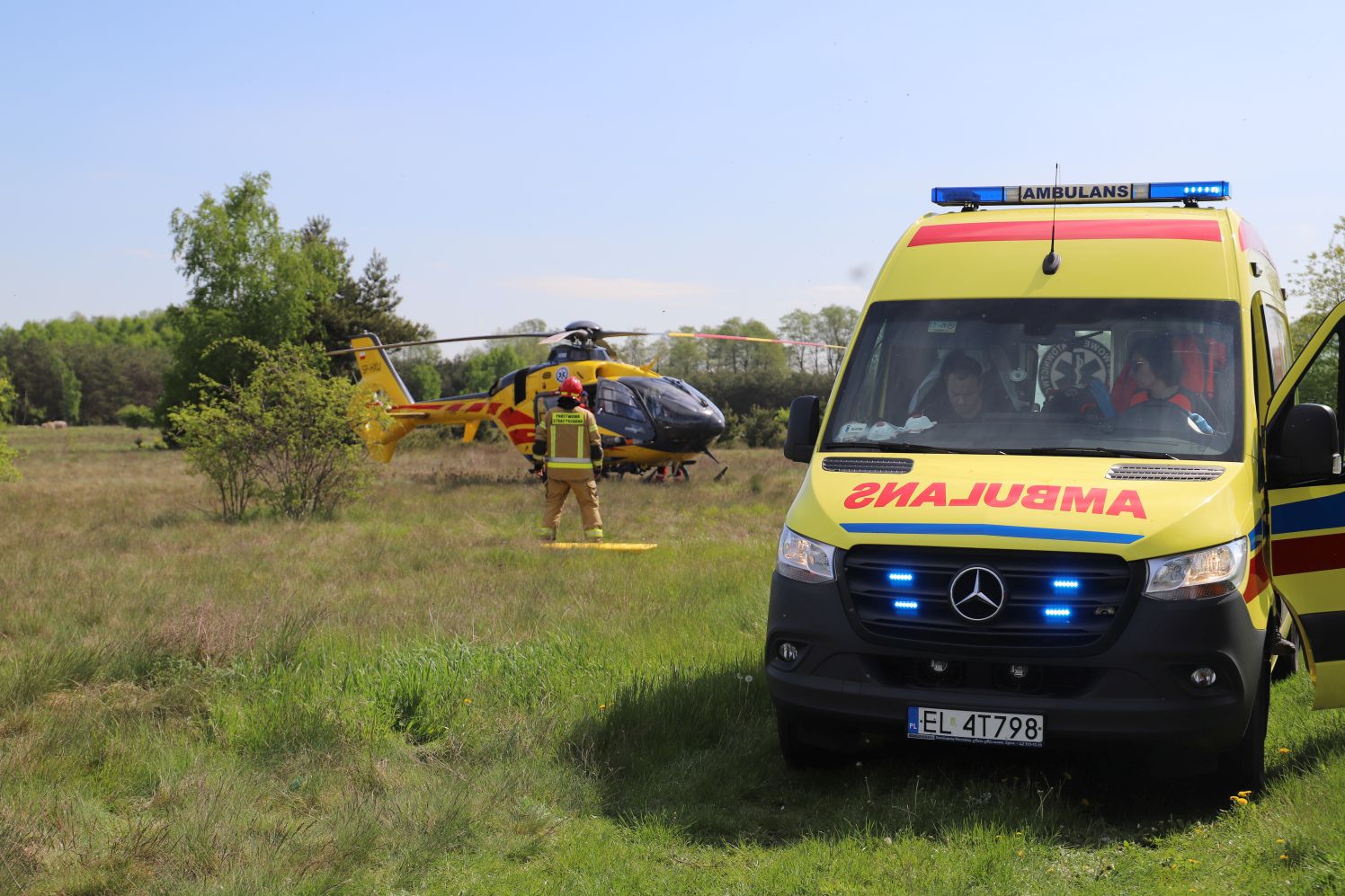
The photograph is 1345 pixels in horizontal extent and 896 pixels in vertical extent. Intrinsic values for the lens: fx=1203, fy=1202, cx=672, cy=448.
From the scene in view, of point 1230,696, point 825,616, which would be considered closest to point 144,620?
point 825,616

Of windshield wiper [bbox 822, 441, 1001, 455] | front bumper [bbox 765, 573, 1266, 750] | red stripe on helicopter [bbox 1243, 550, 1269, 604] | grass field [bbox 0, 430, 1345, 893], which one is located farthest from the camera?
windshield wiper [bbox 822, 441, 1001, 455]

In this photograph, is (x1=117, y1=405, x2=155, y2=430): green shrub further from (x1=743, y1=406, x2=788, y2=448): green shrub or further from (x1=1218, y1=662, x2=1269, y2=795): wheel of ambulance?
(x1=1218, y1=662, x2=1269, y2=795): wheel of ambulance

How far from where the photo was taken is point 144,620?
8.69m

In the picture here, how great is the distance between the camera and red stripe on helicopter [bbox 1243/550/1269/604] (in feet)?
16.1

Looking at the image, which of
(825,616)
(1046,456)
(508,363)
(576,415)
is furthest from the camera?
(508,363)

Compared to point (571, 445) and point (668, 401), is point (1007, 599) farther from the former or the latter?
point (668, 401)

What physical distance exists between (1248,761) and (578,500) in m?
10.4

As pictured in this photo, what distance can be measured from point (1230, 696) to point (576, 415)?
35.3 feet

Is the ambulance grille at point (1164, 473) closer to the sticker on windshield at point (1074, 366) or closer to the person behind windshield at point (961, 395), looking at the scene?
the sticker on windshield at point (1074, 366)

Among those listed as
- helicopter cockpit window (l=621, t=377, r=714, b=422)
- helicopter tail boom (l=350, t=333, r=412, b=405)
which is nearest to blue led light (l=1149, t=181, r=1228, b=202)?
helicopter cockpit window (l=621, t=377, r=714, b=422)

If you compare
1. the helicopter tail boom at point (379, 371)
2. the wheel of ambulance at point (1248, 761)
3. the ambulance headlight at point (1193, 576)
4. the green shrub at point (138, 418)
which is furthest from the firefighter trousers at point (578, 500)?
the green shrub at point (138, 418)

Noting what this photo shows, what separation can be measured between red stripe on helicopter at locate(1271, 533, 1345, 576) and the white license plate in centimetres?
170

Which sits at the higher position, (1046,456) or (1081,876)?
(1046,456)

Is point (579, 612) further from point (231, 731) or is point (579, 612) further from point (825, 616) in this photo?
point (825, 616)
